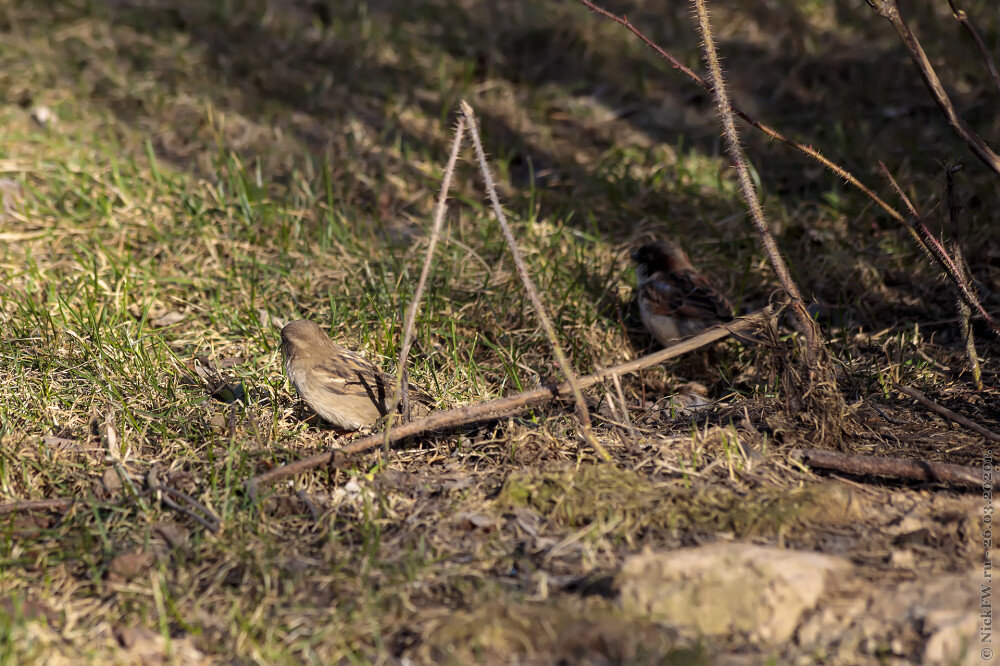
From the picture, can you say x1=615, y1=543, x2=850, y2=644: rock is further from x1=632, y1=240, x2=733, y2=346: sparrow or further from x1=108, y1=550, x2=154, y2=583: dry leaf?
x1=632, y1=240, x2=733, y2=346: sparrow

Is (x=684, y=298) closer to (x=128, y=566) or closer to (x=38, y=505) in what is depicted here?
(x=128, y=566)

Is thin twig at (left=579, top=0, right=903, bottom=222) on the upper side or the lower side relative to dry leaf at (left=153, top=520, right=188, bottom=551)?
upper

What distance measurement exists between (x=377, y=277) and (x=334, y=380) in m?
1.40

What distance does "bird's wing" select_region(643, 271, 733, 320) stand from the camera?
5254 millimetres

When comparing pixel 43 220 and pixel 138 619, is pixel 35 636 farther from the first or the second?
pixel 43 220

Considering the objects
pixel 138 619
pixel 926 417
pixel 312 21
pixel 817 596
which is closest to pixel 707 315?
pixel 926 417

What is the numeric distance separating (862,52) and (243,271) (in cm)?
582

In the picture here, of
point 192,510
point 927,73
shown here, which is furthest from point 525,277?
point 927,73

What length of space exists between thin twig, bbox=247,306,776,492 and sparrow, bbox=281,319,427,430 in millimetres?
418

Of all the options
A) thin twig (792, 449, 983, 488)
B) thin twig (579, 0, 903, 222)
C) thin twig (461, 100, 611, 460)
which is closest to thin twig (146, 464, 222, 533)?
thin twig (461, 100, 611, 460)

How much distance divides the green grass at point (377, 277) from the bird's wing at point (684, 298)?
0.25 metres

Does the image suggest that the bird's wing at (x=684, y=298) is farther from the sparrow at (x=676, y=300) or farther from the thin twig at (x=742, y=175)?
the thin twig at (x=742, y=175)

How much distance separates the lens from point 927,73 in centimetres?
387

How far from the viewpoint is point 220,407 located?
170 inches
